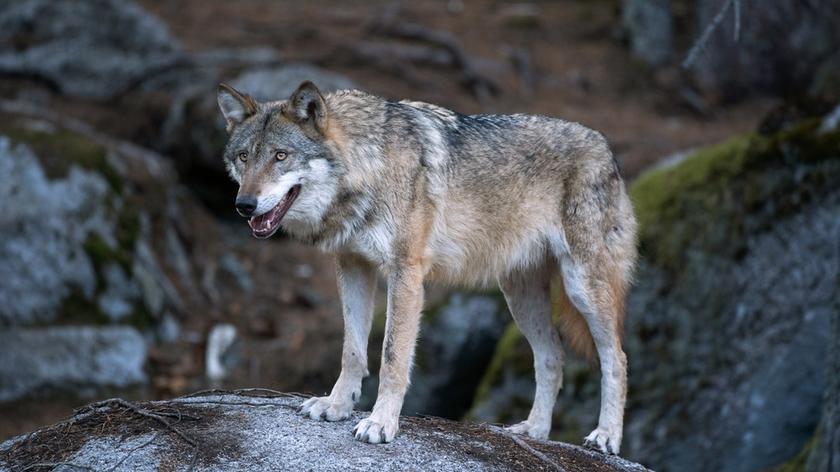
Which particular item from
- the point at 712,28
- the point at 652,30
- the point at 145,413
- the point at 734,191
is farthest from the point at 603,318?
the point at 652,30

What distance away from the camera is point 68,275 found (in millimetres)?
12625

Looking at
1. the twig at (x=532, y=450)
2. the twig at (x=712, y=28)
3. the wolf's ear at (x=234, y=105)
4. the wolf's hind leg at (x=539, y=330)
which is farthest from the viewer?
the wolf's hind leg at (x=539, y=330)

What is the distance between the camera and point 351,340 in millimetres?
6668

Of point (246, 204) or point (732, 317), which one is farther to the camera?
point (732, 317)

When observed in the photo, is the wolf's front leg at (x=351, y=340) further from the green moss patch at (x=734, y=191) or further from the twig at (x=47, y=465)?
the green moss patch at (x=734, y=191)

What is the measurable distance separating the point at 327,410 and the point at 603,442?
1.87 m

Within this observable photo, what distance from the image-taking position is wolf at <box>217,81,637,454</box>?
6.31m

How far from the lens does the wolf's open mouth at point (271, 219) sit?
19.9ft

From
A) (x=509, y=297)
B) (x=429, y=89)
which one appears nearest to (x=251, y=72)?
(x=429, y=89)

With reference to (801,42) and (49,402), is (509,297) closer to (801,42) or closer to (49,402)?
(49,402)

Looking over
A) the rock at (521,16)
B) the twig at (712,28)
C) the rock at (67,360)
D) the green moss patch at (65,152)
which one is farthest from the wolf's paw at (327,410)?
the rock at (521,16)

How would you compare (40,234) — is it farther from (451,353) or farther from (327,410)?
(327,410)

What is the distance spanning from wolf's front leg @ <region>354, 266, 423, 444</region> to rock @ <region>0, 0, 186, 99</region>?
36.8 ft

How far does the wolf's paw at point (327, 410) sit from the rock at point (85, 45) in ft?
36.7
